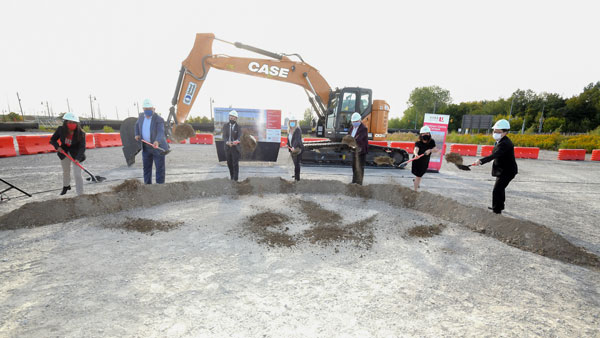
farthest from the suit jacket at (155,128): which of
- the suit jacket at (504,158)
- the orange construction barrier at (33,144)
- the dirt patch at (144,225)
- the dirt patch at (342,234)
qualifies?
the orange construction barrier at (33,144)

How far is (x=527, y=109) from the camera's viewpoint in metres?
67.9

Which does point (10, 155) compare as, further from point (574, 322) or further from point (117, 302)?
point (574, 322)

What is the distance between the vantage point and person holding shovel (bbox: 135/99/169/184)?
6238 millimetres

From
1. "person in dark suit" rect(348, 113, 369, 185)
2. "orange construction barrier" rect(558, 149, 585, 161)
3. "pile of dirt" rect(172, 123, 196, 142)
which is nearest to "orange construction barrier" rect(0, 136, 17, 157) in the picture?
"pile of dirt" rect(172, 123, 196, 142)

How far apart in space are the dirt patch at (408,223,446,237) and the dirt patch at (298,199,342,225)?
1.24 meters

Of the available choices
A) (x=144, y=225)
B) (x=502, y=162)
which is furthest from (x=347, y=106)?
(x=144, y=225)

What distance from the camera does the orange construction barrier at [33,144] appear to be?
11562 millimetres

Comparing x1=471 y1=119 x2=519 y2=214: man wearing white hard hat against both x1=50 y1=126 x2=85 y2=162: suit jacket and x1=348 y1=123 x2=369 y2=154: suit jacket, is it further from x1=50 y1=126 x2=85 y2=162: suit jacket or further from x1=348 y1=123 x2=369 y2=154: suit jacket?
x1=50 y1=126 x2=85 y2=162: suit jacket

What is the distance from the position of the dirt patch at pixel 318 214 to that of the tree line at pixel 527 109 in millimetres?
52884

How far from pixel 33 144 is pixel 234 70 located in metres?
10.3

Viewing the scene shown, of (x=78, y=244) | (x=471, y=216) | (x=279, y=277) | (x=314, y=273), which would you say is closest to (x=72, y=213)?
(x=78, y=244)

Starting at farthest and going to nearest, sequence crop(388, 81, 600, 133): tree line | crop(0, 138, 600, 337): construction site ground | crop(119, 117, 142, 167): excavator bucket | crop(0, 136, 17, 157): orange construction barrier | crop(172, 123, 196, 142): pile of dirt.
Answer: crop(388, 81, 600, 133): tree line → crop(0, 136, 17, 157): orange construction barrier → crop(119, 117, 142, 167): excavator bucket → crop(172, 123, 196, 142): pile of dirt → crop(0, 138, 600, 337): construction site ground

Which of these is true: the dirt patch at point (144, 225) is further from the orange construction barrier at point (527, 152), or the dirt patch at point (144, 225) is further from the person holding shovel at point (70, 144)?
the orange construction barrier at point (527, 152)

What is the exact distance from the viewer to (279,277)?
2.87m
